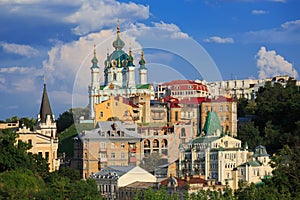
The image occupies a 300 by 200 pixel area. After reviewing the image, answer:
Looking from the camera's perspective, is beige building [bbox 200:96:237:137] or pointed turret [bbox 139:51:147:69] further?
beige building [bbox 200:96:237:137]

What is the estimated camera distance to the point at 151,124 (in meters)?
30.1

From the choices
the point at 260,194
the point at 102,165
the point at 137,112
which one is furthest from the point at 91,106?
the point at 260,194

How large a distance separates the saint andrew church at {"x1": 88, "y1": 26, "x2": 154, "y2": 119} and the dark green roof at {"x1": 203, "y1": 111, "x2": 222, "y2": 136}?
3.92 metres

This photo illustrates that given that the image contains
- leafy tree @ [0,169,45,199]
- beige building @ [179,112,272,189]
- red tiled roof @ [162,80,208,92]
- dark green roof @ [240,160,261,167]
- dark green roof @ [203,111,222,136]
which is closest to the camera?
red tiled roof @ [162,80,208,92]

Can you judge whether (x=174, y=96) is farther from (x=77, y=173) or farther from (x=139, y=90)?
(x=77, y=173)

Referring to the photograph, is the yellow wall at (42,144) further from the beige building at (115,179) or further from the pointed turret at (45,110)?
the beige building at (115,179)

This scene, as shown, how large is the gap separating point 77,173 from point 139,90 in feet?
26.7

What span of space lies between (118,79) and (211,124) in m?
4.63

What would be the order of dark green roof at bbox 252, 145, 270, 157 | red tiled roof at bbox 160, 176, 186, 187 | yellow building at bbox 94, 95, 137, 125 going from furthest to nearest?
1. dark green roof at bbox 252, 145, 270, 157
2. red tiled roof at bbox 160, 176, 186, 187
3. yellow building at bbox 94, 95, 137, 125

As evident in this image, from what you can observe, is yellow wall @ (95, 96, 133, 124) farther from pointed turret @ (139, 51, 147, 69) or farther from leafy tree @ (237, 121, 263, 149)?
leafy tree @ (237, 121, 263, 149)

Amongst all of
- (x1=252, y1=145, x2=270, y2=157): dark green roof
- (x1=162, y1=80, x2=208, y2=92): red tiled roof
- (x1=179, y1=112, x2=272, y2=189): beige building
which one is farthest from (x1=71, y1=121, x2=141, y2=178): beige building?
(x1=252, y1=145, x2=270, y2=157): dark green roof

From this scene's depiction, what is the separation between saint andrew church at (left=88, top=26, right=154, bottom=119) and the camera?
3244 centimetres

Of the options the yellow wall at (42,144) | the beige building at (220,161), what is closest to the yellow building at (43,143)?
the yellow wall at (42,144)

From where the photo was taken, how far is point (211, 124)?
4031cm
